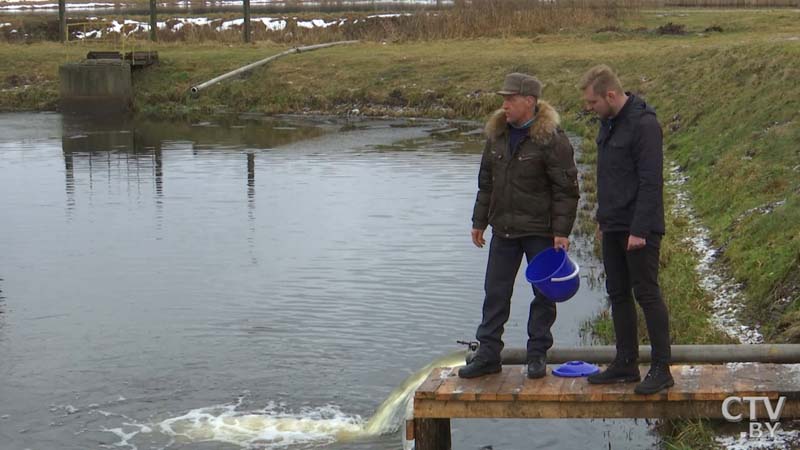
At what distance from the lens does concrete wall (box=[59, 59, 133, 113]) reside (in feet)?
139

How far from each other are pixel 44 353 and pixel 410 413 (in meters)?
4.27

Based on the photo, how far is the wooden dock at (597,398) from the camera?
7676 millimetres

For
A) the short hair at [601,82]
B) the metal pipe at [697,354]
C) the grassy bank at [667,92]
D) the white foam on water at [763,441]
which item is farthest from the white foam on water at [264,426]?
the short hair at [601,82]

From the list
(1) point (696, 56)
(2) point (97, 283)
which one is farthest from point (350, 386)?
(1) point (696, 56)

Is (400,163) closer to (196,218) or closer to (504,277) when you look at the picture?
(196,218)

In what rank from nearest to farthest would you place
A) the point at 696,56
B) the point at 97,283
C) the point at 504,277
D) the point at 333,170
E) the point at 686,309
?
the point at 504,277
the point at 686,309
the point at 97,283
the point at 333,170
the point at 696,56

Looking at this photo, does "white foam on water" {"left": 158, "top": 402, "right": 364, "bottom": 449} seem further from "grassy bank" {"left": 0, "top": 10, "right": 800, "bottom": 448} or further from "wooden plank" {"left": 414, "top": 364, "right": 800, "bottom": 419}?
"grassy bank" {"left": 0, "top": 10, "right": 800, "bottom": 448}

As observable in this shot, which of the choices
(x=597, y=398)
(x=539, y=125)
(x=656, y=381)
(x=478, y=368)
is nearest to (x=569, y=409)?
(x=597, y=398)

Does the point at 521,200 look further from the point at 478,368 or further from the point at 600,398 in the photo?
the point at 600,398

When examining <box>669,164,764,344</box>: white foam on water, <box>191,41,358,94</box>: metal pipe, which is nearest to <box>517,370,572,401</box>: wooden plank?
<box>669,164,764,344</box>: white foam on water

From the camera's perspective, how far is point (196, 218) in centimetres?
1889

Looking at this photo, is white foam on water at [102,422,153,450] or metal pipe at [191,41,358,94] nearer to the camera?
white foam on water at [102,422,153,450]

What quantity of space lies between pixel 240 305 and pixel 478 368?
5640mm

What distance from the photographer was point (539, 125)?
788cm
